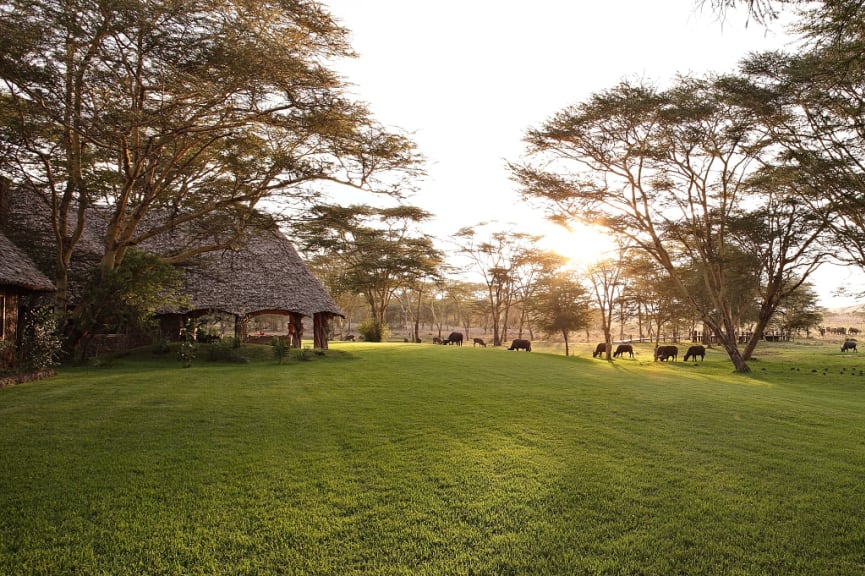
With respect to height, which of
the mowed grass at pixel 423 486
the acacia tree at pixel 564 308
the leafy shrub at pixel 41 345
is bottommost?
the mowed grass at pixel 423 486

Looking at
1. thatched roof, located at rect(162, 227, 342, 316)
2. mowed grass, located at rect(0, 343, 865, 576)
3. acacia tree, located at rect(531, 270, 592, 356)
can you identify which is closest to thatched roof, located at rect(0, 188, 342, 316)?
thatched roof, located at rect(162, 227, 342, 316)

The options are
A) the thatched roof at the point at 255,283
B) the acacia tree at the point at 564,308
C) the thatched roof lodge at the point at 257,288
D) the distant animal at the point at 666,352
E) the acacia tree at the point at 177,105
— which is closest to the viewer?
the acacia tree at the point at 177,105

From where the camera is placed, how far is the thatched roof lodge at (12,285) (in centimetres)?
1204

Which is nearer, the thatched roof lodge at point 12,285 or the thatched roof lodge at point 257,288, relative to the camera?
the thatched roof lodge at point 12,285

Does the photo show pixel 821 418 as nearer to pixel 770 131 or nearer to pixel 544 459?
pixel 544 459

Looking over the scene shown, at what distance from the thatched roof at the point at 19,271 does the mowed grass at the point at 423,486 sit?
5225 mm

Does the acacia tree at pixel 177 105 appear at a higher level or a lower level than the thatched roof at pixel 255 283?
higher

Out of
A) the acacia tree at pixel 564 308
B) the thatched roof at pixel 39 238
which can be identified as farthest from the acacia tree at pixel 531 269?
the thatched roof at pixel 39 238

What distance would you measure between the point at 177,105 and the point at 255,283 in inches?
424

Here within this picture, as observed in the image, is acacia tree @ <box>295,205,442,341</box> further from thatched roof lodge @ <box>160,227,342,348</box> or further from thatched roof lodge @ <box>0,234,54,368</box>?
thatched roof lodge @ <box>0,234,54,368</box>

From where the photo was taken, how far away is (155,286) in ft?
45.4

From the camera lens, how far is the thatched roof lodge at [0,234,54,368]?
39.5ft

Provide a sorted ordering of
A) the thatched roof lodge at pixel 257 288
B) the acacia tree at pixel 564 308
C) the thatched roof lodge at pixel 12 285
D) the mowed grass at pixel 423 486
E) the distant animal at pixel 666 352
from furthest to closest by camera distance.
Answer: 1. the acacia tree at pixel 564 308
2. the distant animal at pixel 666 352
3. the thatched roof lodge at pixel 257 288
4. the thatched roof lodge at pixel 12 285
5. the mowed grass at pixel 423 486

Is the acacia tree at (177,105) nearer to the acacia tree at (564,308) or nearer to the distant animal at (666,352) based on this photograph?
the acacia tree at (564,308)
